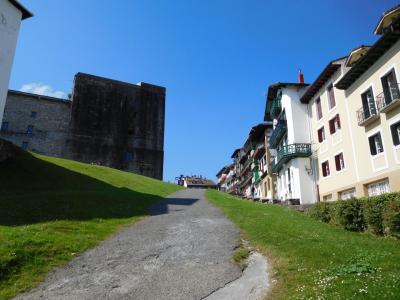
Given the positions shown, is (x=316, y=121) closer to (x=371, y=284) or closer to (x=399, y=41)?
(x=399, y=41)

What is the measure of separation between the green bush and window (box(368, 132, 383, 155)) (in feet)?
37.1

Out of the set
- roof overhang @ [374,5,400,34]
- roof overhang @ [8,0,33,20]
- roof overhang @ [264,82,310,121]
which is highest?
roof overhang @ [8,0,33,20]

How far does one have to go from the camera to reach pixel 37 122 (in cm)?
5844

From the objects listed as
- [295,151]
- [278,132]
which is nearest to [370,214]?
[295,151]

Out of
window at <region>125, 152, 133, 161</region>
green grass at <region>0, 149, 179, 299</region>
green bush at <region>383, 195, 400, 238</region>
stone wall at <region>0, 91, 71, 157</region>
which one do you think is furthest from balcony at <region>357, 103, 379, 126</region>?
stone wall at <region>0, 91, 71, 157</region>

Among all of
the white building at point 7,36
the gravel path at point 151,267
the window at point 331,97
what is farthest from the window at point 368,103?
the white building at point 7,36

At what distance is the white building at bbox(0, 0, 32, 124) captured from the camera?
90.0 feet

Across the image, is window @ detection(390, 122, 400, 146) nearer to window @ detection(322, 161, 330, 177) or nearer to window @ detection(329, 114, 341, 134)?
window @ detection(329, 114, 341, 134)

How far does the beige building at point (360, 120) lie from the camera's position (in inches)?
866

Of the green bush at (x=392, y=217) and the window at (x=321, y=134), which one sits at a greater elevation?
the window at (x=321, y=134)

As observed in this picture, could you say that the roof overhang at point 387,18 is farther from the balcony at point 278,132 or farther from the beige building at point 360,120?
the balcony at point 278,132

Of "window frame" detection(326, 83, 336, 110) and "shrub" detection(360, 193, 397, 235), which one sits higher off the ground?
"window frame" detection(326, 83, 336, 110)

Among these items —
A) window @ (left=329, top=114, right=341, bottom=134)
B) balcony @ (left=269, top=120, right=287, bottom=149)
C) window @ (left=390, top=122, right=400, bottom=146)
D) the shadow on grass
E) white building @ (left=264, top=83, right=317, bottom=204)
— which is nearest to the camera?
the shadow on grass

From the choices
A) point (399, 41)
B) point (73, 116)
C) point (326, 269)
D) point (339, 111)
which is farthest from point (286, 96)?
point (73, 116)
